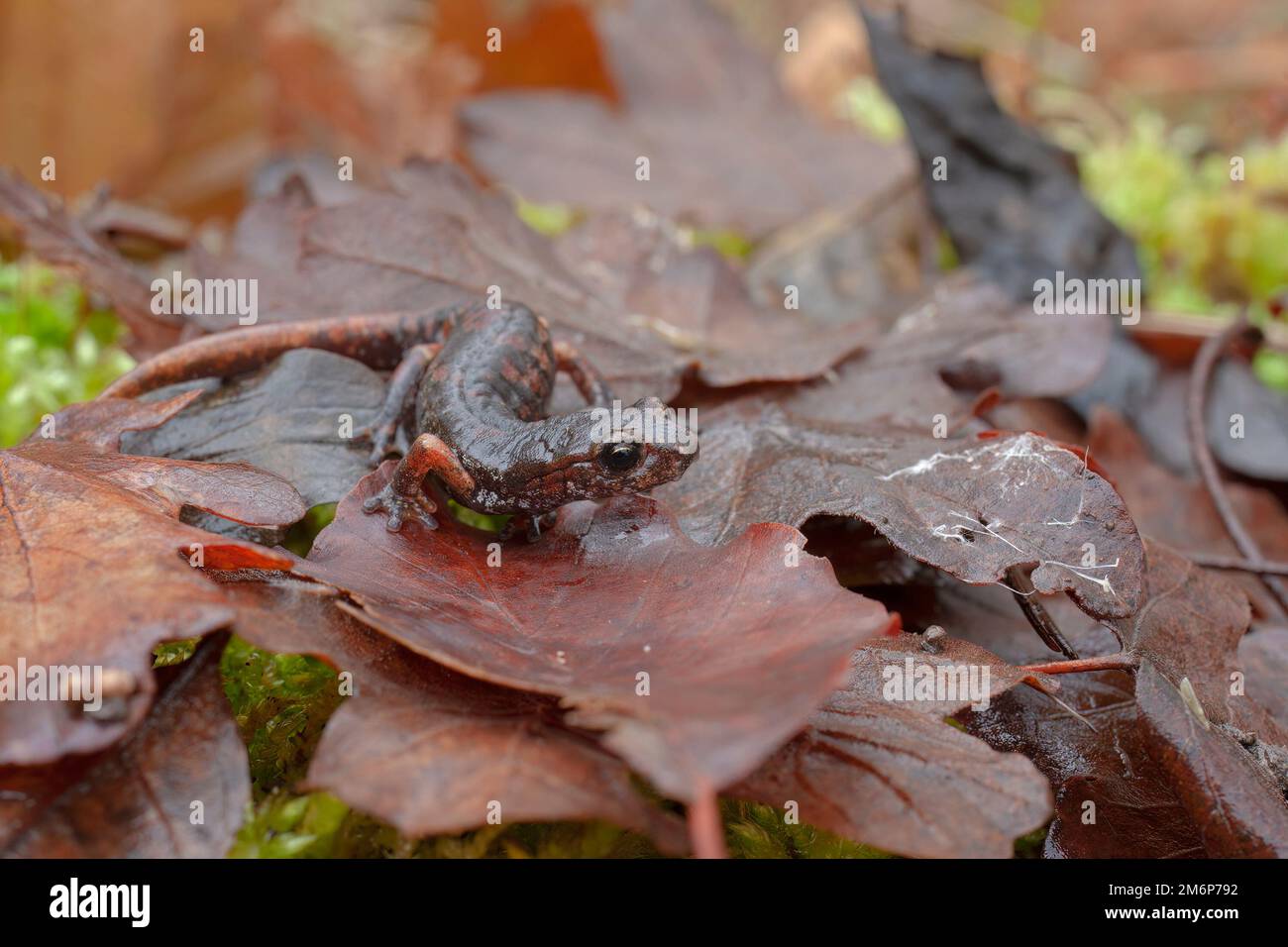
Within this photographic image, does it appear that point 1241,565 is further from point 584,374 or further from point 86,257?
point 86,257

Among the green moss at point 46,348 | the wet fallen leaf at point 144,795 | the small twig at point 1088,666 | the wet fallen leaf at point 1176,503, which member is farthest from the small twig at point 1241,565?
the green moss at point 46,348

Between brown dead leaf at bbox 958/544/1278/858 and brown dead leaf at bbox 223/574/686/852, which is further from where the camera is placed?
brown dead leaf at bbox 958/544/1278/858

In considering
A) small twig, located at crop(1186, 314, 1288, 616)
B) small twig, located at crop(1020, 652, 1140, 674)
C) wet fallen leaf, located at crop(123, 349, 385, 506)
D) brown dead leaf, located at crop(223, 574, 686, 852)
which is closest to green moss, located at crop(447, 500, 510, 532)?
wet fallen leaf, located at crop(123, 349, 385, 506)

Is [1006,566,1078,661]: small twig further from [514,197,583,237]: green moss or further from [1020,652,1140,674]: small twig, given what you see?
[514,197,583,237]: green moss

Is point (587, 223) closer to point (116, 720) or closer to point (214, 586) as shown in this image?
point (214, 586)

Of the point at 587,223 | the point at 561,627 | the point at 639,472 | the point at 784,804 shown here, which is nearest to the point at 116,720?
the point at 561,627

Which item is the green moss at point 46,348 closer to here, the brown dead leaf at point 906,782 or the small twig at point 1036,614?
the brown dead leaf at point 906,782
